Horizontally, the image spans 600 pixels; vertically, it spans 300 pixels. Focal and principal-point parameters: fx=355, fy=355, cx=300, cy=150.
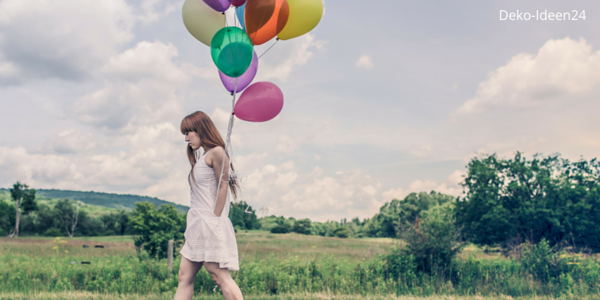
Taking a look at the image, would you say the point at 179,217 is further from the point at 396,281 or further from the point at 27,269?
the point at 396,281

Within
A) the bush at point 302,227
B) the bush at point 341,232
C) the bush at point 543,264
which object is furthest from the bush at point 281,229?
the bush at point 543,264

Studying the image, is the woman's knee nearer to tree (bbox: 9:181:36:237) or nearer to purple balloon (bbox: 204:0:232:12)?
purple balloon (bbox: 204:0:232:12)

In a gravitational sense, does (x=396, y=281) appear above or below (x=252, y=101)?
below

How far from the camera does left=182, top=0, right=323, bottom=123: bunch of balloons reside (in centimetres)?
344

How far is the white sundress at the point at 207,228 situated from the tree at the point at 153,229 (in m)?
7.44

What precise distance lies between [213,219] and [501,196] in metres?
26.6

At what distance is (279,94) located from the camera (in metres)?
3.52

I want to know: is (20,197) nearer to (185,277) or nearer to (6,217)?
(6,217)

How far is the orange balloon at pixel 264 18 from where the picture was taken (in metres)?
3.60

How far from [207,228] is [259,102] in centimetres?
127

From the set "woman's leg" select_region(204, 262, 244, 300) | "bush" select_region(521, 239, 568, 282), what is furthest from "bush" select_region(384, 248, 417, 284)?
"woman's leg" select_region(204, 262, 244, 300)

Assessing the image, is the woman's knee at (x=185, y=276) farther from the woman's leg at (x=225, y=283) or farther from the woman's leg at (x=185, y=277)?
the woman's leg at (x=225, y=283)

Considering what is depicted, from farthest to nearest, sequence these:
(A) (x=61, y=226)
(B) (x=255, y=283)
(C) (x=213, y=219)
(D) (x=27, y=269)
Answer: (A) (x=61, y=226) → (D) (x=27, y=269) → (B) (x=255, y=283) → (C) (x=213, y=219)

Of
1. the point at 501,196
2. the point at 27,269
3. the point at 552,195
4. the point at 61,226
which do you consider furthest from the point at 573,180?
the point at 61,226
